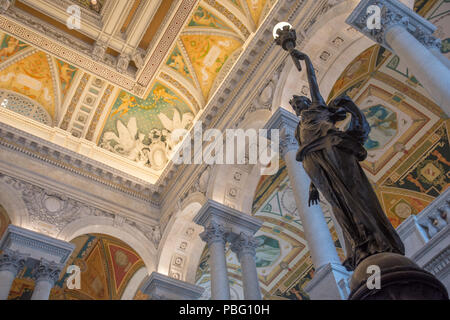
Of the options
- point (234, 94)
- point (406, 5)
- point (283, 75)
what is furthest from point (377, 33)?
point (234, 94)

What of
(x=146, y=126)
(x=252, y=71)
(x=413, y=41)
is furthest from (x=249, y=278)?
(x=146, y=126)

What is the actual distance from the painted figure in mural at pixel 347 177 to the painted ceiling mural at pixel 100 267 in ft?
32.9

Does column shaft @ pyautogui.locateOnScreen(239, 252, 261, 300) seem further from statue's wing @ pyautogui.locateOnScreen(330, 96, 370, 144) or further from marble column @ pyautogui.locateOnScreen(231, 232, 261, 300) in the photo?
statue's wing @ pyautogui.locateOnScreen(330, 96, 370, 144)

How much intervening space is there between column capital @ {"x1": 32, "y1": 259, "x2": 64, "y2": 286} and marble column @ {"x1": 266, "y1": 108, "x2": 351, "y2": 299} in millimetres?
5252

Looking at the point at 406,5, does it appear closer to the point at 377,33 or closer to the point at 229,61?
the point at 377,33

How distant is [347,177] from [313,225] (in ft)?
12.3

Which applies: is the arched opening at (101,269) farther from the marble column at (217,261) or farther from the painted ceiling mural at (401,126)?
the painted ceiling mural at (401,126)

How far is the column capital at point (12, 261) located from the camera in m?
8.62

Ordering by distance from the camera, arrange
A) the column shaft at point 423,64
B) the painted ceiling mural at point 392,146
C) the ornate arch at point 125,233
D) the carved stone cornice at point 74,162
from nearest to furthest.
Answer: the column shaft at point 423,64
the painted ceiling mural at point 392,146
the carved stone cornice at point 74,162
the ornate arch at point 125,233

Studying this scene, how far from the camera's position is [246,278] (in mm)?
8094

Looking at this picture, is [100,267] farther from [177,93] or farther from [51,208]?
[177,93]

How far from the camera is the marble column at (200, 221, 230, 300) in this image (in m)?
8.07

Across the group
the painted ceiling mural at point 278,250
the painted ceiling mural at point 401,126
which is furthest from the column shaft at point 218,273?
the painted ceiling mural at point 401,126

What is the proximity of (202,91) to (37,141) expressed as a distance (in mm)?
4286
